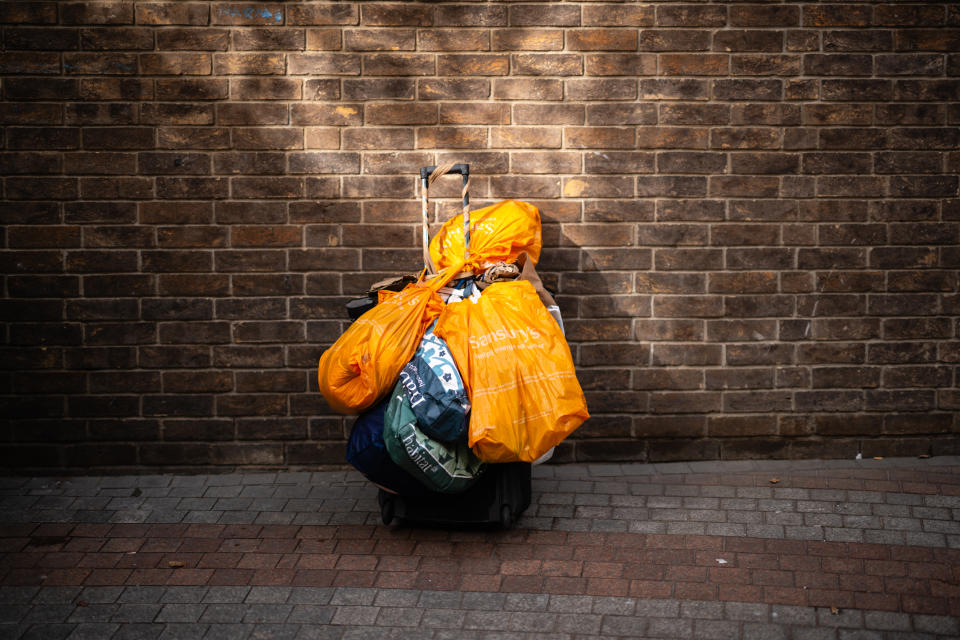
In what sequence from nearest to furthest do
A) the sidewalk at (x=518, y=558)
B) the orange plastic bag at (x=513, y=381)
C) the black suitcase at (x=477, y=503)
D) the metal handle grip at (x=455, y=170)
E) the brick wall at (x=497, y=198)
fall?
the sidewalk at (x=518, y=558)
the orange plastic bag at (x=513, y=381)
the black suitcase at (x=477, y=503)
the metal handle grip at (x=455, y=170)
the brick wall at (x=497, y=198)

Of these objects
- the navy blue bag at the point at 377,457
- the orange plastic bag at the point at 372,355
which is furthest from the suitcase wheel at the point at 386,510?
the orange plastic bag at the point at 372,355

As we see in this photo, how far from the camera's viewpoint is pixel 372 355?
A: 414cm

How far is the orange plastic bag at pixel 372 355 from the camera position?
4.14 metres

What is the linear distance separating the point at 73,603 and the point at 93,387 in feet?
5.65

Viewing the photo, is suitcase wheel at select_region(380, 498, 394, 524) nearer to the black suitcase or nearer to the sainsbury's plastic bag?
the black suitcase

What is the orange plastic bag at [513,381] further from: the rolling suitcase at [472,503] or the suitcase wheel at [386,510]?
the suitcase wheel at [386,510]

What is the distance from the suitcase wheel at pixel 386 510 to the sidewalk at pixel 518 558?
8cm

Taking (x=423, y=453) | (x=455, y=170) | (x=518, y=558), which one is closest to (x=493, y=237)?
(x=455, y=170)

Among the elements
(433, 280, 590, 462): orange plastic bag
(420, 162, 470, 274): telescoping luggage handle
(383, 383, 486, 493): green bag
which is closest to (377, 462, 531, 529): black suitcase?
(383, 383, 486, 493): green bag

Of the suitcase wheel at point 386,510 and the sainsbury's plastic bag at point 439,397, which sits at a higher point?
the sainsbury's plastic bag at point 439,397

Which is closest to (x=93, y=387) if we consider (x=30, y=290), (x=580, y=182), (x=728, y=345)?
(x=30, y=290)

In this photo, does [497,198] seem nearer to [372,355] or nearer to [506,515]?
[372,355]

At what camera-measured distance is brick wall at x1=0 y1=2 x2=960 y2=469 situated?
5.07 metres

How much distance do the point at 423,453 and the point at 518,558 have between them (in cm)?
71
